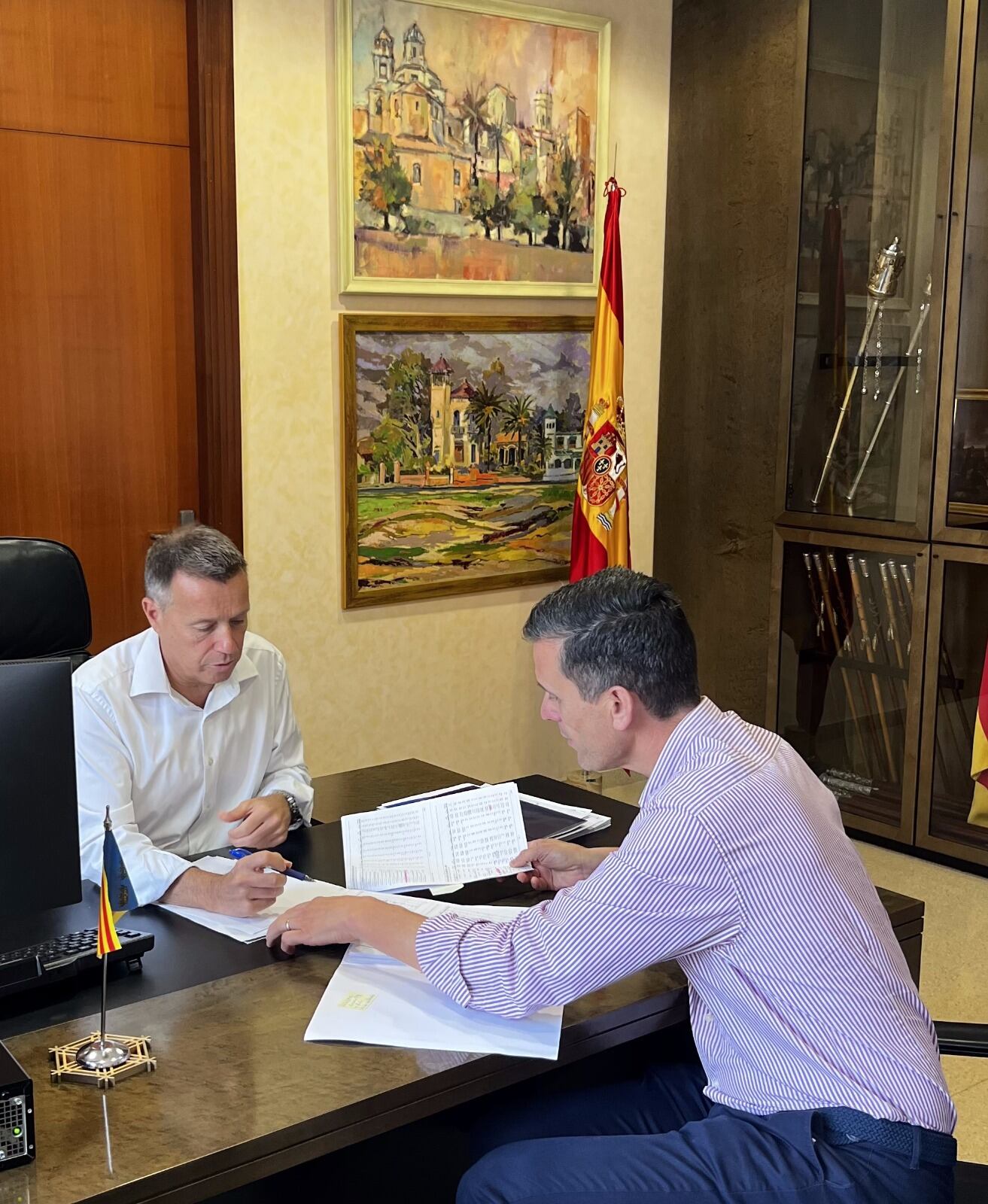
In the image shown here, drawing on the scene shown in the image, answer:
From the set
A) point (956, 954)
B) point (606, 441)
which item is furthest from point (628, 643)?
point (606, 441)

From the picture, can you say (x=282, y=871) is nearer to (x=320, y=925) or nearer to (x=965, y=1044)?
(x=320, y=925)

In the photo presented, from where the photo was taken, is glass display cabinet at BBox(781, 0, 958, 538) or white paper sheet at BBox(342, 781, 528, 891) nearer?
white paper sheet at BBox(342, 781, 528, 891)

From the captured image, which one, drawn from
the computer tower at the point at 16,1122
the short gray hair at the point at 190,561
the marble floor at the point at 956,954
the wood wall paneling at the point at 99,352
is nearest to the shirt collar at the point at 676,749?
the computer tower at the point at 16,1122

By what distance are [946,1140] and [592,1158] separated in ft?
1.32

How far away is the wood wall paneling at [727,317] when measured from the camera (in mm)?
4332

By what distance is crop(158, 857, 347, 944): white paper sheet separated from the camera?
181 centimetres

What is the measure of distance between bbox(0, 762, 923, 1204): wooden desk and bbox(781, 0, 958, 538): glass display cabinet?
269 centimetres

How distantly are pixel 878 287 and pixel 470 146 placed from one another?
1.30 metres

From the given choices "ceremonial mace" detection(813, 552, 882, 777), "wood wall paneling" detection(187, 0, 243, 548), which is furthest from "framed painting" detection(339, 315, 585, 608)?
"ceremonial mace" detection(813, 552, 882, 777)

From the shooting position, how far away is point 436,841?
2115mm

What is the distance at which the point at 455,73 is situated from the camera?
4.05 meters

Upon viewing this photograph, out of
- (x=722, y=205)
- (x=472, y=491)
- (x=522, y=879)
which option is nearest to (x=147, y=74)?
(x=472, y=491)

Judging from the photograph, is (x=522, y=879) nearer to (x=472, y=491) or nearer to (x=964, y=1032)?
(x=964, y=1032)

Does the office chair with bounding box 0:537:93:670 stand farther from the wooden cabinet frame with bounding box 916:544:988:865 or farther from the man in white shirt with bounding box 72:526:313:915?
the wooden cabinet frame with bounding box 916:544:988:865
